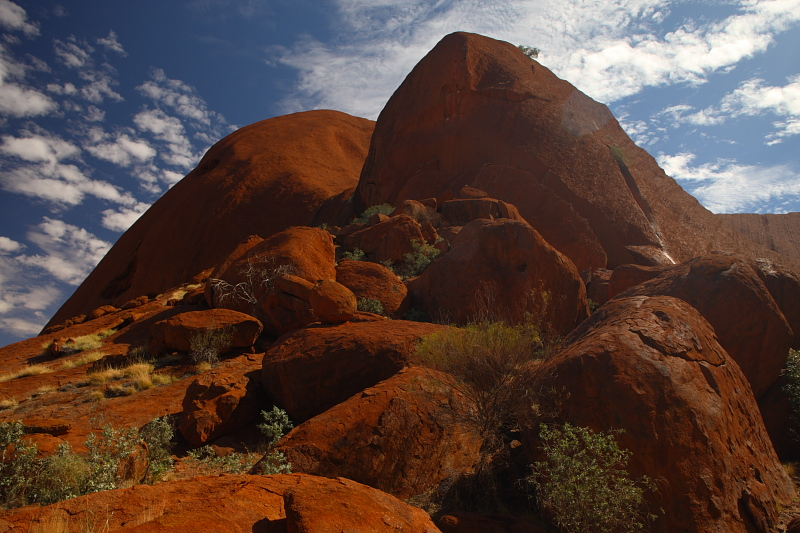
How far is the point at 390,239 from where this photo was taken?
47.6 ft

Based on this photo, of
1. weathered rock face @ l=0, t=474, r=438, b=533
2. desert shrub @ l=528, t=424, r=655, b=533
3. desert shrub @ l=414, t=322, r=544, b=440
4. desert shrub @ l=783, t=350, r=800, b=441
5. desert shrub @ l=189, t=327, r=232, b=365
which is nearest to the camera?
weathered rock face @ l=0, t=474, r=438, b=533

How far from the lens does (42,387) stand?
28.2ft

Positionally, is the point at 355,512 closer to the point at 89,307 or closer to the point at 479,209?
the point at 479,209

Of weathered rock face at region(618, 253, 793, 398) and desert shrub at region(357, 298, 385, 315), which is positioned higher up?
desert shrub at region(357, 298, 385, 315)

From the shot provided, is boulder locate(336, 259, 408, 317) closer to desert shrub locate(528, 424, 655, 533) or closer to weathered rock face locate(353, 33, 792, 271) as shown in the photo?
desert shrub locate(528, 424, 655, 533)

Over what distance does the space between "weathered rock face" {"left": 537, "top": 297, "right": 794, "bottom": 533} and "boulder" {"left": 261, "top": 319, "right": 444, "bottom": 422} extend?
2179 mm

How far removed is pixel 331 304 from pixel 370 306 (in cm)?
223

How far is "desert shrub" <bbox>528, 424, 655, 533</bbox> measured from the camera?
365 centimetres

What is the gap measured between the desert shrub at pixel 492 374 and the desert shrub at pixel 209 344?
15.7 ft

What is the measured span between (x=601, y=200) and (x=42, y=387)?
17790 mm

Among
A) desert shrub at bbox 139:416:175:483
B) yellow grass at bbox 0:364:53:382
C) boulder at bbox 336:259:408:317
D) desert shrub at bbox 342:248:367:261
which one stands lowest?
desert shrub at bbox 139:416:175:483

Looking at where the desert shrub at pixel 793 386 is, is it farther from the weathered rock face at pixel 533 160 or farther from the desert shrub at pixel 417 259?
the weathered rock face at pixel 533 160

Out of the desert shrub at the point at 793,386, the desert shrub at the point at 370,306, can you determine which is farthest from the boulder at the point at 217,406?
the desert shrub at the point at 793,386

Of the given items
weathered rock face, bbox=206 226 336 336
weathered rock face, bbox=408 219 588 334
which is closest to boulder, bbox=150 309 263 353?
weathered rock face, bbox=206 226 336 336
